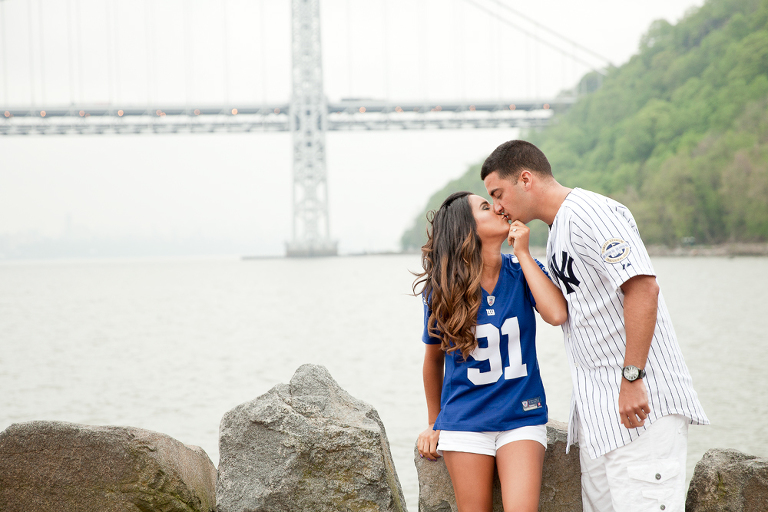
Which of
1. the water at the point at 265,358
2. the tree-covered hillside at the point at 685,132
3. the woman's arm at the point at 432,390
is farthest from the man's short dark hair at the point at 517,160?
the tree-covered hillside at the point at 685,132

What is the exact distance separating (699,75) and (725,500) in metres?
56.9

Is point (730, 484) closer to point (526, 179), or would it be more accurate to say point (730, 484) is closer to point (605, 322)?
point (605, 322)

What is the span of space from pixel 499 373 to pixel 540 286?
29 cm

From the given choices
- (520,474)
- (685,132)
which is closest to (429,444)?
(520,474)

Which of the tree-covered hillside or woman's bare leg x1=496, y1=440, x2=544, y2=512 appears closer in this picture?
woman's bare leg x1=496, y1=440, x2=544, y2=512

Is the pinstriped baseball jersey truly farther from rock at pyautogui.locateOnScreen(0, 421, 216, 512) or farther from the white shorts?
rock at pyautogui.locateOnScreen(0, 421, 216, 512)

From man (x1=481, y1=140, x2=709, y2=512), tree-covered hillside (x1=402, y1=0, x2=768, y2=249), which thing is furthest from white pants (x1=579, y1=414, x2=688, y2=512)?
tree-covered hillside (x1=402, y1=0, x2=768, y2=249)

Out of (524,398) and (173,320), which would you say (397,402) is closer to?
(524,398)

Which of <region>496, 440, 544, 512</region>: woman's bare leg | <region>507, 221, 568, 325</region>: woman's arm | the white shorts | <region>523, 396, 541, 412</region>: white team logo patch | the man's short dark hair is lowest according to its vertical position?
<region>496, 440, 544, 512</region>: woman's bare leg

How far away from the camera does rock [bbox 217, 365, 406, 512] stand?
2.25m

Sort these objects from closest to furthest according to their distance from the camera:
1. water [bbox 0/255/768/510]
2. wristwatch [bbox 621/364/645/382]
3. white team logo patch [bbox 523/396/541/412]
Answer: wristwatch [bbox 621/364/645/382], white team logo patch [bbox 523/396/541/412], water [bbox 0/255/768/510]

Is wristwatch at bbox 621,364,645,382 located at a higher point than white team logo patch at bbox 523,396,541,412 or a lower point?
higher

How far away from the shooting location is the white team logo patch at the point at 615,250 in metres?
1.78

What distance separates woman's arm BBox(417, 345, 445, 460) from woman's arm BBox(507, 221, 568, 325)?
0.36 meters
